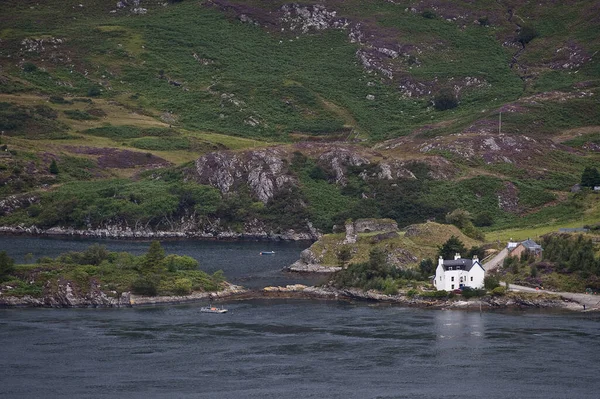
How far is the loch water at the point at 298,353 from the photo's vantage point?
79.6 meters

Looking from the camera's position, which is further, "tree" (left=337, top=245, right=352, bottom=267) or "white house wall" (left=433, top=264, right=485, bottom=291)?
"tree" (left=337, top=245, right=352, bottom=267)

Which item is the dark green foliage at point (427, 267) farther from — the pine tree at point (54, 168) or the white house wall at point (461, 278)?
the pine tree at point (54, 168)

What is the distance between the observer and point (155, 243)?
11562cm

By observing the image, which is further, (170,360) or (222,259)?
(222,259)

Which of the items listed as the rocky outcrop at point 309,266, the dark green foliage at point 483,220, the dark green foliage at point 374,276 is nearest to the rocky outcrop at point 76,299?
the dark green foliage at point 374,276

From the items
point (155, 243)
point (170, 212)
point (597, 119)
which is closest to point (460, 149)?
point (597, 119)

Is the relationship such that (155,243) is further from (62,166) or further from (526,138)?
(526,138)

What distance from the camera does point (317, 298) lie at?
11256 centimetres

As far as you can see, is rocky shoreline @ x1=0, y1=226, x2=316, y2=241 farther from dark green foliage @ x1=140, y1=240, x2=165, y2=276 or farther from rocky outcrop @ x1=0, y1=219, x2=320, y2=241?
dark green foliage @ x1=140, y1=240, x2=165, y2=276

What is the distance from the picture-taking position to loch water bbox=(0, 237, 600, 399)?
79625 mm

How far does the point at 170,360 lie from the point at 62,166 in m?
95.7

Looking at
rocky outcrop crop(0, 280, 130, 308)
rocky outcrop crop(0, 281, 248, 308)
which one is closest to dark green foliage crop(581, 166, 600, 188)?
rocky outcrop crop(0, 281, 248, 308)

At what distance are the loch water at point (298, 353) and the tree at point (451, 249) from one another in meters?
9.65

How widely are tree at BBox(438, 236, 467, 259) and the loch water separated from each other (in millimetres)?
9649
